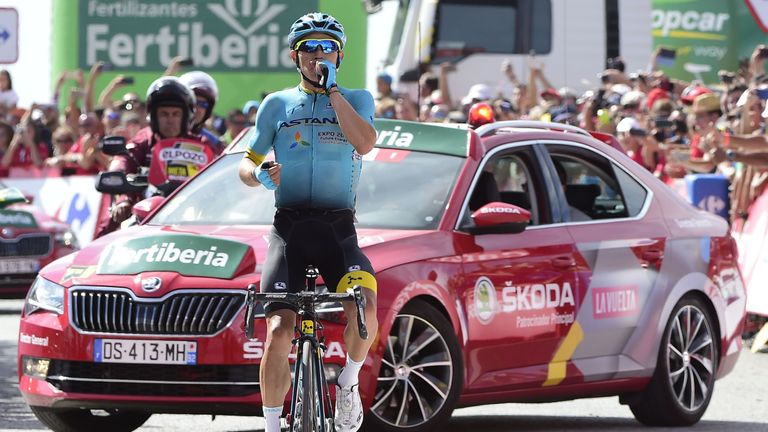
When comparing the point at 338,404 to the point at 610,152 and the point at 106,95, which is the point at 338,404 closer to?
the point at 610,152

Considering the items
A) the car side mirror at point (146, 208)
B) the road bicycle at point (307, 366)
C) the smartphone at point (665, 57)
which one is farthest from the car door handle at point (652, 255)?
the smartphone at point (665, 57)

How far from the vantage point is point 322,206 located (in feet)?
25.6

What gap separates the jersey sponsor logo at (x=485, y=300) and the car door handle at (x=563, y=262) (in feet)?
1.79

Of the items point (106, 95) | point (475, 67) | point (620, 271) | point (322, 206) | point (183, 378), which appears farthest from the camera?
point (475, 67)

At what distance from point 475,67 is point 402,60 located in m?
1.36

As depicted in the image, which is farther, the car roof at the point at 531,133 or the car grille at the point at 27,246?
the car grille at the point at 27,246

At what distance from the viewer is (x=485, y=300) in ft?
31.4

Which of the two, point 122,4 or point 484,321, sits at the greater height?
point 122,4

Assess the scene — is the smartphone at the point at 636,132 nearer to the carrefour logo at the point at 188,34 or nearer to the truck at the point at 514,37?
the truck at the point at 514,37

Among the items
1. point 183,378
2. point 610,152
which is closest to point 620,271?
point 610,152

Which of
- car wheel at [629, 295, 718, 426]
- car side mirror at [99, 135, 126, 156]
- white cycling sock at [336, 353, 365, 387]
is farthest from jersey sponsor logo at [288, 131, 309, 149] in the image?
car side mirror at [99, 135, 126, 156]

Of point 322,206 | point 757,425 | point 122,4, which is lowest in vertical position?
point 757,425

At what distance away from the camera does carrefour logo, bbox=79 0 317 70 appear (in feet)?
95.4

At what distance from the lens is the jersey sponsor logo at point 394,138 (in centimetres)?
1021
